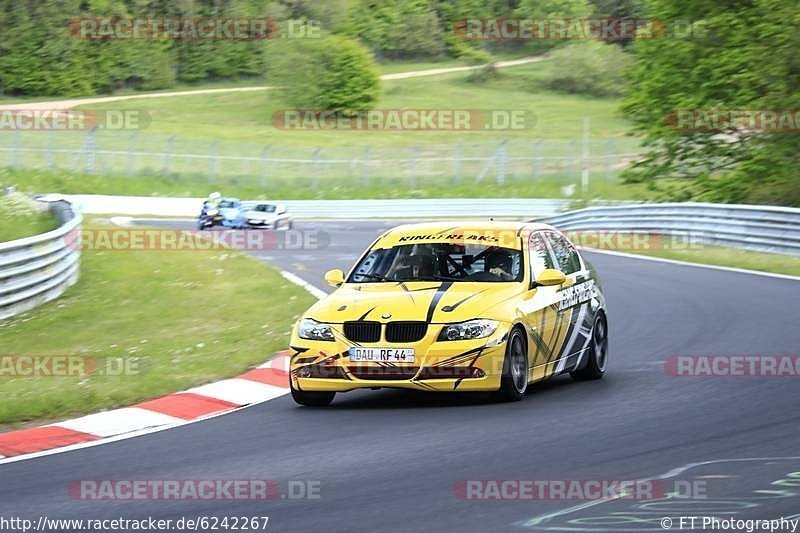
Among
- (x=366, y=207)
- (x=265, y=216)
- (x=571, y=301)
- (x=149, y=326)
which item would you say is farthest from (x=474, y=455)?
(x=366, y=207)

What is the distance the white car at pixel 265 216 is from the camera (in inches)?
1714

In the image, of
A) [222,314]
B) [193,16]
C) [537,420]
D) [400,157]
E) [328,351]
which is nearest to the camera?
[537,420]

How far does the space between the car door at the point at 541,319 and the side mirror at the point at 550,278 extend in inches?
4.9

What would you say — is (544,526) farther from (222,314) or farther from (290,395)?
(222,314)

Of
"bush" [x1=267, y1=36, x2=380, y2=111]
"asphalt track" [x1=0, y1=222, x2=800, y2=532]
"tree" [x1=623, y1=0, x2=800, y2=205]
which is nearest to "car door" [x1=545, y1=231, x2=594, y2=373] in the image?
"asphalt track" [x1=0, y1=222, x2=800, y2=532]

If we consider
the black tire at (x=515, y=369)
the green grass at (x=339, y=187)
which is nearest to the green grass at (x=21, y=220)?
the black tire at (x=515, y=369)

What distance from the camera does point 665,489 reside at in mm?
7566

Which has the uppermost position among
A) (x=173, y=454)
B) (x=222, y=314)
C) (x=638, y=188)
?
(x=173, y=454)

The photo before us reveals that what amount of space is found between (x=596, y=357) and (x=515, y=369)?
176 cm

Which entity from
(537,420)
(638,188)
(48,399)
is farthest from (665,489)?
(638,188)

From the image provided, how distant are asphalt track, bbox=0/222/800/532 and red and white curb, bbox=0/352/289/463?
0.32 m

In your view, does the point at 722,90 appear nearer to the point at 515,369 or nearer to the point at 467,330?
the point at 515,369

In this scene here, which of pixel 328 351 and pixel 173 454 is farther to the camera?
pixel 328 351

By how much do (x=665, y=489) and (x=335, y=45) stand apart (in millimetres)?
86306
